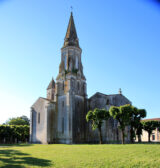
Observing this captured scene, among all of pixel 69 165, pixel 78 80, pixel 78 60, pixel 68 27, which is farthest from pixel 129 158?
pixel 68 27

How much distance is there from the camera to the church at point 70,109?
43531 millimetres

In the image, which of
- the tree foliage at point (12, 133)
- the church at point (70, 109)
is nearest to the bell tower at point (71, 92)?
the church at point (70, 109)

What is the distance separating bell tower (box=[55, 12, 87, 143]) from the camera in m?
44.2

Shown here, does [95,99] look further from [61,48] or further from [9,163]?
[9,163]

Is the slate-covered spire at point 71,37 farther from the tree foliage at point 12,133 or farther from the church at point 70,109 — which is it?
the tree foliage at point 12,133

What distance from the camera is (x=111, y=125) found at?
1693 inches

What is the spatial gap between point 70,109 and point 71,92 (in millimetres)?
4078

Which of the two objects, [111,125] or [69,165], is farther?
[111,125]

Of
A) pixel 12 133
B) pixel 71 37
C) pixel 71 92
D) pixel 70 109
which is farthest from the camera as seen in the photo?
pixel 71 37

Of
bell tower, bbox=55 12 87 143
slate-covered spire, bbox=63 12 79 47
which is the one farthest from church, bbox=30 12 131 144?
slate-covered spire, bbox=63 12 79 47

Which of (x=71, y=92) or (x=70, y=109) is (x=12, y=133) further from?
(x=71, y=92)

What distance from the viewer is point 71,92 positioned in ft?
150

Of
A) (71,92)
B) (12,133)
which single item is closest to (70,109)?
(71,92)

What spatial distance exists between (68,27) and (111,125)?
30.7m
